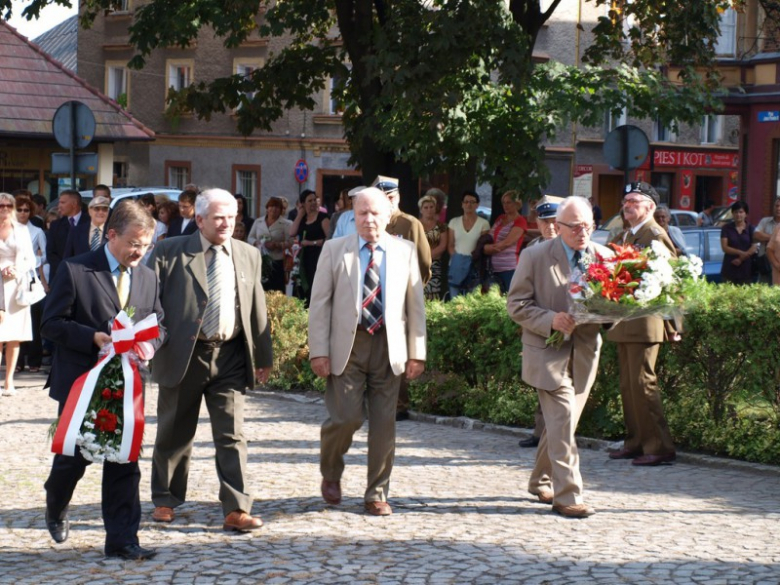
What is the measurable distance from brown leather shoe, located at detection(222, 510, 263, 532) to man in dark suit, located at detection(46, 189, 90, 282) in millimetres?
8054

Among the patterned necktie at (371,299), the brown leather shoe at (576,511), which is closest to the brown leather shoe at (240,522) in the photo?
the patterned necktie at (371,299)

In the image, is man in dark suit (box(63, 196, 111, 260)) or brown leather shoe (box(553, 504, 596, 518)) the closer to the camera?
brown leather shoe (box(553, 504, 596, 518))

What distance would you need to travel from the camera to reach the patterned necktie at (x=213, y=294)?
8008mm

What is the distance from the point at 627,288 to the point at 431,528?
5.89 ft

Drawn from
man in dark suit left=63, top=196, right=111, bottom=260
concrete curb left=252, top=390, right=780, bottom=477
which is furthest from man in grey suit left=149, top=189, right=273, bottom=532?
man in dark suit left=63, top=196, right=111, bottom=260

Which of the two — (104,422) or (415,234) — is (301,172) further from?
(104,422)

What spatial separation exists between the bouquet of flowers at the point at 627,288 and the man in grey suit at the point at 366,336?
0.92m

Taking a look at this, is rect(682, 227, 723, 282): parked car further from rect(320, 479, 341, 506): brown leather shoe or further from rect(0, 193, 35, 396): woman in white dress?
rect(320, 479, 341, 506): brown leather shoe

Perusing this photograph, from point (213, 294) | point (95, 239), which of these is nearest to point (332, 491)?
point (213, 294)

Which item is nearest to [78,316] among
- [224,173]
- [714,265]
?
[714,265]

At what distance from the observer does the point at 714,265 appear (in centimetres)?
2361

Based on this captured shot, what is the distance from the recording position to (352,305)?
27.5 feet

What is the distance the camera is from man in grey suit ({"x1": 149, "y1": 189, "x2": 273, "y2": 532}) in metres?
7.95

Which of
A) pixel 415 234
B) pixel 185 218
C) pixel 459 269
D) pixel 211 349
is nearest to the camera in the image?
pixel 211 349
